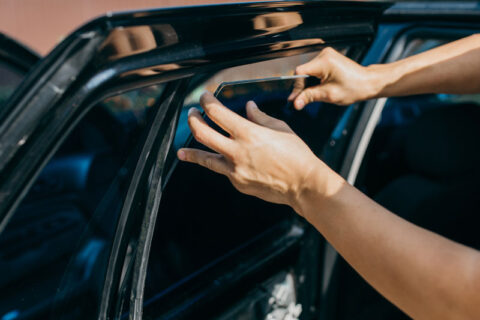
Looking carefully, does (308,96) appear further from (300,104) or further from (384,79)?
(384,79)

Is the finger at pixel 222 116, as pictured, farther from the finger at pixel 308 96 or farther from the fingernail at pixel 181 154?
the finger at pixel 308 96

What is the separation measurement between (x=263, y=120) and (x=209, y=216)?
0.62 metres

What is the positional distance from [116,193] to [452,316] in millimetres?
799

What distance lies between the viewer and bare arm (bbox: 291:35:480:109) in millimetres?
1357

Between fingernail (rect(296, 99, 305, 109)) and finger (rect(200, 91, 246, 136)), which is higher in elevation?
finger (rect(200, 91, 246, 136))

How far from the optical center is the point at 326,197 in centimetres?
88

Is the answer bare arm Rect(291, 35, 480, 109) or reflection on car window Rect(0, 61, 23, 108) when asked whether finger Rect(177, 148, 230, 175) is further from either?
reflection on car window Rect(0, 61, 23, 108)

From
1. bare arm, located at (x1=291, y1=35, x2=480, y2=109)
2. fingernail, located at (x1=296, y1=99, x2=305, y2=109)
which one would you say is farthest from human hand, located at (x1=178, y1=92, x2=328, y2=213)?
bare arm, located at (x1=291, y1=35, x2=480, y2=109)

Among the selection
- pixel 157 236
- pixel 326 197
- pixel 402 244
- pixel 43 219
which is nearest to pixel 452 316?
pixel 402 244

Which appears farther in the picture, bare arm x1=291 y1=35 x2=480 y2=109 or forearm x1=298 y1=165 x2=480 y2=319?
bare arm x1=291 y1=35 x2=480 y2=109

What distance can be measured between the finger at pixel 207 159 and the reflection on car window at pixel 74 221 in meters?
0.11

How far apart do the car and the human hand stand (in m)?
0.09

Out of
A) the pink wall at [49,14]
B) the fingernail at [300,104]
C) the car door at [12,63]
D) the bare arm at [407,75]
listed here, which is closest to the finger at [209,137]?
the fingernail at [300,104]

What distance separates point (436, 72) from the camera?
1.43 meters
